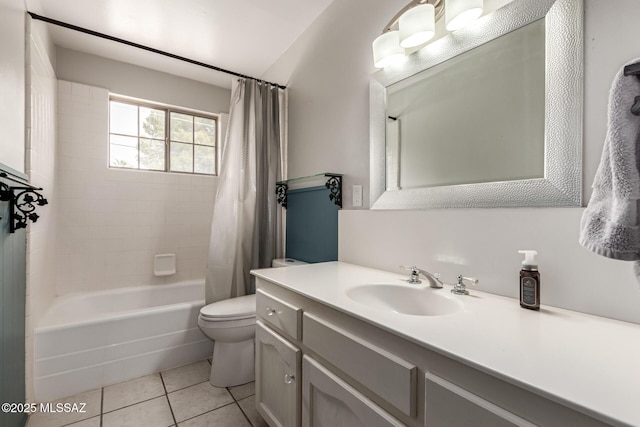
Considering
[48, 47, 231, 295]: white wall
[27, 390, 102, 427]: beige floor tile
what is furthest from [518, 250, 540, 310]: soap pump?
[48, 47, 231, 295]: white wall

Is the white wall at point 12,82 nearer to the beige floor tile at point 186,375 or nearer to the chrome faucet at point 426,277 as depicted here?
the beige floor tile at point 186,375

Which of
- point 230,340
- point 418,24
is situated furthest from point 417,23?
point 230,340

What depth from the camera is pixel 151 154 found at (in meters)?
2.69

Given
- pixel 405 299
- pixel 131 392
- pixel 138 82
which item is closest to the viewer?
pixel 405 299

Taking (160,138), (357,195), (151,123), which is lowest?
(357,195)

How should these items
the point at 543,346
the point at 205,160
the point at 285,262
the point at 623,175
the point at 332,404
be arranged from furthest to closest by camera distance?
the point at 205,160 < the point at 285,262 < the point at 332,404 < the point at 543,346 < the point at 623,175

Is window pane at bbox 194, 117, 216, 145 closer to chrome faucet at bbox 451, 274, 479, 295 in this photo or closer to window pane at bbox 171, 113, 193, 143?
window pane at bbox 171, 113, 193, 143

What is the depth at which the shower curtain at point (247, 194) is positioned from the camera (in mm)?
2086

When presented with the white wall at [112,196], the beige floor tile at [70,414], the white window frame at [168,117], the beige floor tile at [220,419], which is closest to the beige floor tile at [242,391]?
the beige floor tile at [220,419]

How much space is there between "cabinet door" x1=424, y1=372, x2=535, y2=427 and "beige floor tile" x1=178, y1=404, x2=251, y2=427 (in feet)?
4.01

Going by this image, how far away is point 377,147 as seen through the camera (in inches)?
57.9

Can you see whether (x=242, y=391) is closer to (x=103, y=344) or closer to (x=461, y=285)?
(x=103, y=344)

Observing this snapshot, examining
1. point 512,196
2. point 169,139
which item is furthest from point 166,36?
point 512,196

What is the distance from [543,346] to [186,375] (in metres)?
2.05
